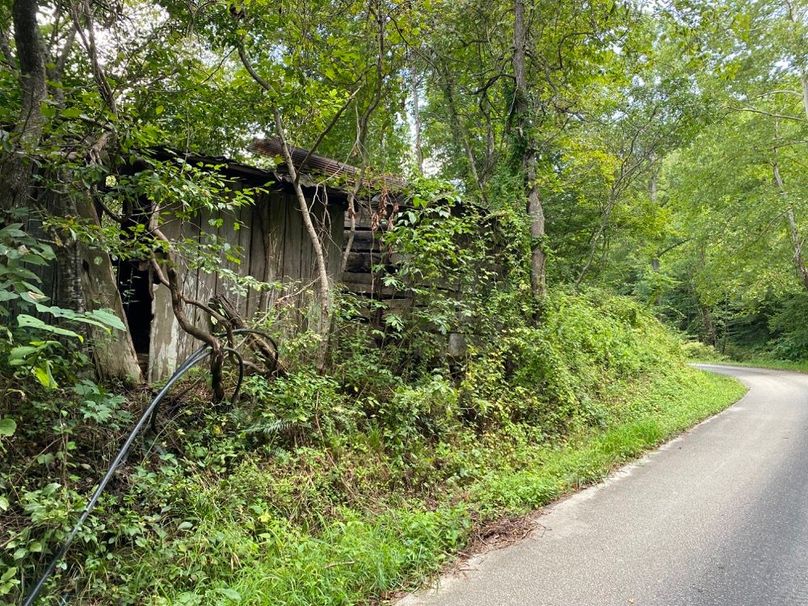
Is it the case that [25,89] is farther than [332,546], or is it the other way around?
[25,89]

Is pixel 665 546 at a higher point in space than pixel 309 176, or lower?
lower

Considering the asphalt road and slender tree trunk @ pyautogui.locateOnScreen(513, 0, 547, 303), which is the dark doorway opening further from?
slender tree trunk @ pyautogui.locateOnScreen(513, 0, 547, 303)

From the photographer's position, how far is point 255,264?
5.12 m

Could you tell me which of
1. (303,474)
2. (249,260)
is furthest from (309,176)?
(303,474)

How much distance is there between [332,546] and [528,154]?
6792 millimetres

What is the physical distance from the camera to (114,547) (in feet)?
8.26

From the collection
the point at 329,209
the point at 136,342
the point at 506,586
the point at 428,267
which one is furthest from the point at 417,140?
the point at 506,586

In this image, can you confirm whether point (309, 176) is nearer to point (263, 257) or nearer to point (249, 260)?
point (263, 257)

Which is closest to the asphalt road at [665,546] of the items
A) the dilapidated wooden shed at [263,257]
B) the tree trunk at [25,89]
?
the dilapidated wooden shed at [263,257]

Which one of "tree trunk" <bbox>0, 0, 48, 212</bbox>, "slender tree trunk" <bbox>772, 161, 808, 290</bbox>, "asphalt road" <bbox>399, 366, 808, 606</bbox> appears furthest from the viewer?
"slender tree trunk" <bbox>772, 161, 808, 290</bbox>

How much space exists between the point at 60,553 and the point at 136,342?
2797 millimetres

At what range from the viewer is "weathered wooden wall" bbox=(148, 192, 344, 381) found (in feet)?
14.9

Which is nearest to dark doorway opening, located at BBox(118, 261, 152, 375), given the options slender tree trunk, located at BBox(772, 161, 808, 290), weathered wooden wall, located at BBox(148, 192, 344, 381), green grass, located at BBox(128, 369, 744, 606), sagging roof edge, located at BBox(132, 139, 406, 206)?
weathered wooden wall, located at BBox(148, 192, 344, 381)

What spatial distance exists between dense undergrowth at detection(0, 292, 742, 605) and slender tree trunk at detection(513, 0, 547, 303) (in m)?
2.05
